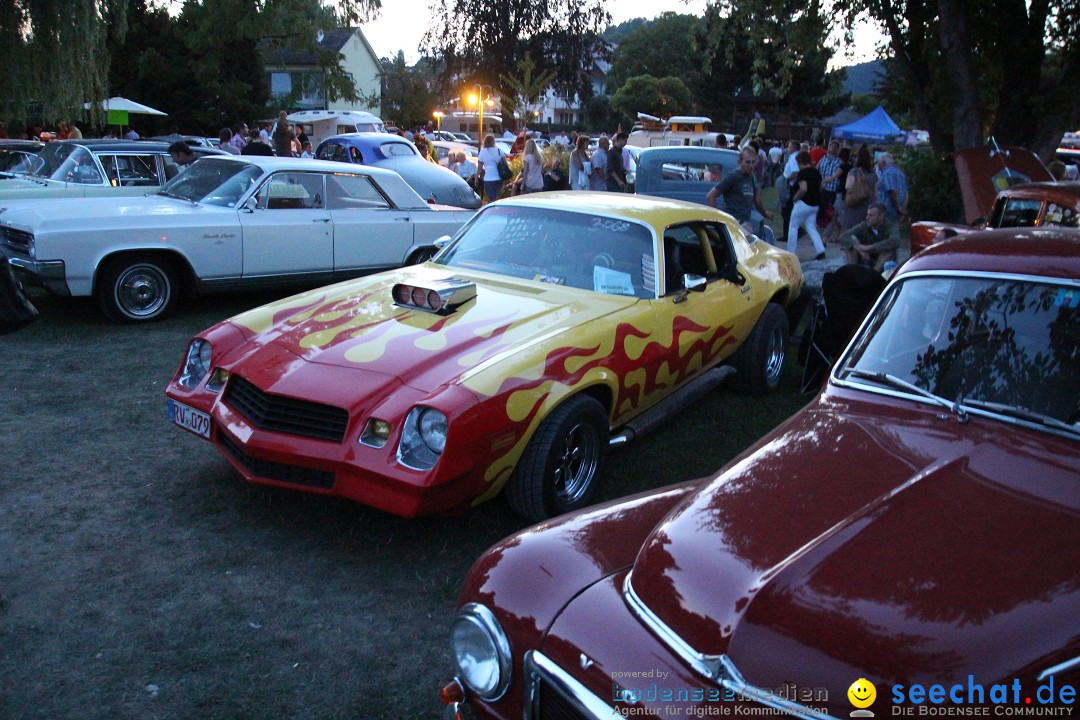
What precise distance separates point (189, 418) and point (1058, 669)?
13.2 feet

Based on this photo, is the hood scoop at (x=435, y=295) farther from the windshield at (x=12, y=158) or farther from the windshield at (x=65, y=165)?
the windshield at (x=12, y=158)

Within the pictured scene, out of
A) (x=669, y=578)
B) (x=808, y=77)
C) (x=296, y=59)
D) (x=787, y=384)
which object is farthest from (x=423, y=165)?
(x=296, y=59)

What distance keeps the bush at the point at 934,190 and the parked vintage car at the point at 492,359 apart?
39.7 feet

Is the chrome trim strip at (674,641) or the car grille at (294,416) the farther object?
the car grille at (294,416)

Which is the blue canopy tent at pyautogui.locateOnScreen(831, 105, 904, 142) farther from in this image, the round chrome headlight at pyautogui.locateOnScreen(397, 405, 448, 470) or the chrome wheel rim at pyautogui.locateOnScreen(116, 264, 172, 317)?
the round chrome headlight at pyautogui.locateOnScreen(397, 405, 448, 470)

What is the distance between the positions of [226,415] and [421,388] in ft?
3.56

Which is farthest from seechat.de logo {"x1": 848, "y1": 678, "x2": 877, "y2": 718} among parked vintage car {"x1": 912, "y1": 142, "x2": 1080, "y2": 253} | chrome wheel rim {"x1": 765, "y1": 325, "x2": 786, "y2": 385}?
parked vintage car {"x1": 912, "y1": 142, "x2": 1080, "y2": 253}

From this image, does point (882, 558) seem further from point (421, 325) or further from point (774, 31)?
point (774, 31)

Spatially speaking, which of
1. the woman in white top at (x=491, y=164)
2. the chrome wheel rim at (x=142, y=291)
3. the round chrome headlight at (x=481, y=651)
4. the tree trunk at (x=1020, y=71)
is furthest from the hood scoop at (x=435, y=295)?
the tree trunk at (x=1020, y=71)

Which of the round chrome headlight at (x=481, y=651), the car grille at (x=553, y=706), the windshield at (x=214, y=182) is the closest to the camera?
the car grille at (x=553, y=706)

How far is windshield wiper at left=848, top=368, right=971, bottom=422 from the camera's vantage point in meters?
2.76

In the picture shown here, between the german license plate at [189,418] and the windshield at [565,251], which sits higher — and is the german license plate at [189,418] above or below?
below

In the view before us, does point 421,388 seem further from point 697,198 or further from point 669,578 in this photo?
point 697,198

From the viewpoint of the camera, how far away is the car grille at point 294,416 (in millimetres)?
4042
